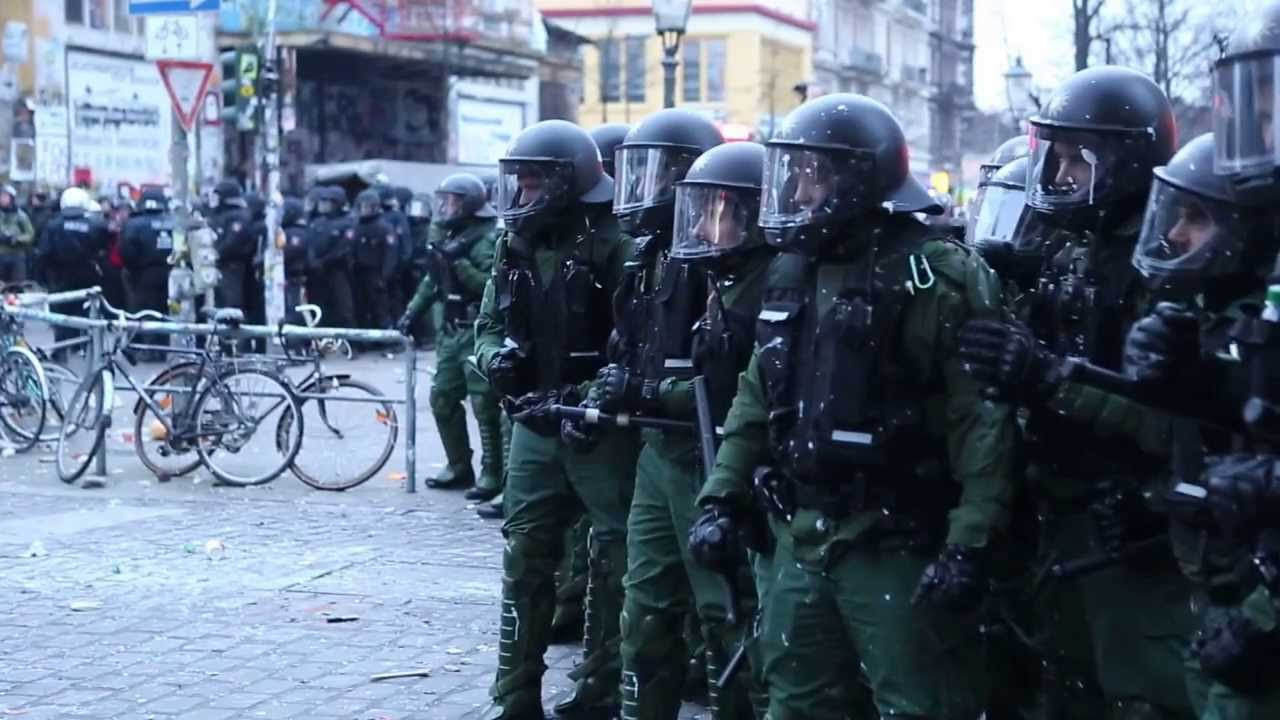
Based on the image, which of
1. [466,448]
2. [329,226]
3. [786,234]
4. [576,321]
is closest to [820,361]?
[786,234]

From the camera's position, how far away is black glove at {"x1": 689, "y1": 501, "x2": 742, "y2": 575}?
484cm

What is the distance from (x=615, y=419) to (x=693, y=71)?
204ft

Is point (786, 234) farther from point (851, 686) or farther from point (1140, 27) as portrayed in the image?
point (1140, 27)

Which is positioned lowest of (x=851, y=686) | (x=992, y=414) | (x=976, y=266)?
(x=851, y=686)

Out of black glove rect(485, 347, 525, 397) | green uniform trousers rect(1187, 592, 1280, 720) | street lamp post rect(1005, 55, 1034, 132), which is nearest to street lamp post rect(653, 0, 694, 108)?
street lamp post rect(1005, 55, 1034, 132)

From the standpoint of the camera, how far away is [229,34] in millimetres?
36156

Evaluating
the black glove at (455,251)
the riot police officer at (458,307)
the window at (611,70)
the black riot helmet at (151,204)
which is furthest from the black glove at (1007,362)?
the window at (611,70)

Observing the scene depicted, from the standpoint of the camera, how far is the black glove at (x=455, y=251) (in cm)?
1158

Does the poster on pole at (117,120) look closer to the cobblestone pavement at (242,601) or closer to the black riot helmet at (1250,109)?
the cobblestone pavement at (242,601)

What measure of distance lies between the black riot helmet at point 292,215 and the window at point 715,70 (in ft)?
145

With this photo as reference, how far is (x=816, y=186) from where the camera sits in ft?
15.7

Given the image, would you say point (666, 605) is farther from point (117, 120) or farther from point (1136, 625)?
point (117, 120)

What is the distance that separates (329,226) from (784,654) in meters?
17.8

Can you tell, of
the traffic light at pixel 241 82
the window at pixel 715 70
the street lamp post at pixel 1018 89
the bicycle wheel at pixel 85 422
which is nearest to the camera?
the bicycle wheel at pixel 85 422
